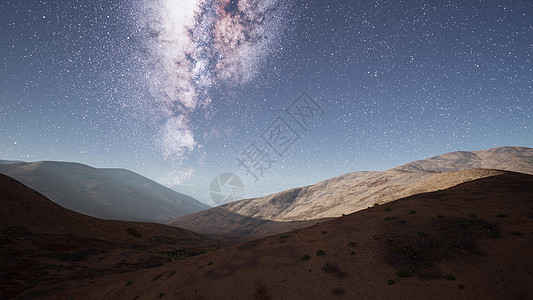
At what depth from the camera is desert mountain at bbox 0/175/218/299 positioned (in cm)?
1800

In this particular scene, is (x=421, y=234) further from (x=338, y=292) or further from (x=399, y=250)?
(x=338, y=292)

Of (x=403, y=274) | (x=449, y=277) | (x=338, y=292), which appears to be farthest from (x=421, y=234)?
(x=338, y=292)

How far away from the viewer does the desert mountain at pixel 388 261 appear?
30.9ft

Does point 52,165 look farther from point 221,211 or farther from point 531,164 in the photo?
point 531,164

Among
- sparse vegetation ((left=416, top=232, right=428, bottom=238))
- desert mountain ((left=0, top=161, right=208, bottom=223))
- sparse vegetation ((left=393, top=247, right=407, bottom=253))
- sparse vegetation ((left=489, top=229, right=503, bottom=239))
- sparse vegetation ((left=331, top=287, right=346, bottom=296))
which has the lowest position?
sparse vegetation ((left=331, top=287, right=346, bottom=296))

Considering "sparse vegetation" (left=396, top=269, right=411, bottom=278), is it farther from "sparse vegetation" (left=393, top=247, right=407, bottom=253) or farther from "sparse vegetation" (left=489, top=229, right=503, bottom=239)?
"sparse vegetation" (left=489, top=229, right=503, bottom=239)

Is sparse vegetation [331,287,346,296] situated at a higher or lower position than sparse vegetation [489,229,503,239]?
lower

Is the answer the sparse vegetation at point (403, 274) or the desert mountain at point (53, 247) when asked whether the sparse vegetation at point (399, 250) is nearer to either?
the sparse vegetation at point (403, 274)

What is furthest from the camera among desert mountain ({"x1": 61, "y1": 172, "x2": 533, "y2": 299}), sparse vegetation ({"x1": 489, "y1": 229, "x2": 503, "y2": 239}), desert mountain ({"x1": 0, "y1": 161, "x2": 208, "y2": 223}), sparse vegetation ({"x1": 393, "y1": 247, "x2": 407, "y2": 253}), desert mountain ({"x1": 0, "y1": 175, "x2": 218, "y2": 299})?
desert mountain ({"x1": 0, "y1": 161, "x2": 208, "y2": 223})

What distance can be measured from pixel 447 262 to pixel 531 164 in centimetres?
17273

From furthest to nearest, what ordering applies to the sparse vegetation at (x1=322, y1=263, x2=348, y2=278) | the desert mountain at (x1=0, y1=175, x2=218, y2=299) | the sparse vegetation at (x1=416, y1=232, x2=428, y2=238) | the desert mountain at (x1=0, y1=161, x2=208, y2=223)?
the desert mountain at (x1=0, y1=161, x2=208, y2=223) → the desert mountain at (x1=0, y1=175, x2=218, y2=299) → the sparse vegetation at (x1=416, y1=232, x2=428, y2=238) → the sparse vegetation at (x1=322, y1=263, x2=348, y2=278)

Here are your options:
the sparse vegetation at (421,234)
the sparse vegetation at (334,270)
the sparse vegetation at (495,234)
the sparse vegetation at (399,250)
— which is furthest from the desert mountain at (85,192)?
the sparse vegetation at (495,234)

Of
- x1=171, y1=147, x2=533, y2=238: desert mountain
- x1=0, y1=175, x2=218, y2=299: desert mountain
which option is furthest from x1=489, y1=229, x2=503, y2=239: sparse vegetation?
x1=171, y1=147, x2=533, y2=238: desert mountain

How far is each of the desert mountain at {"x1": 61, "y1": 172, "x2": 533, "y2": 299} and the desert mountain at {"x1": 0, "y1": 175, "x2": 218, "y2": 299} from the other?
15.5ft
